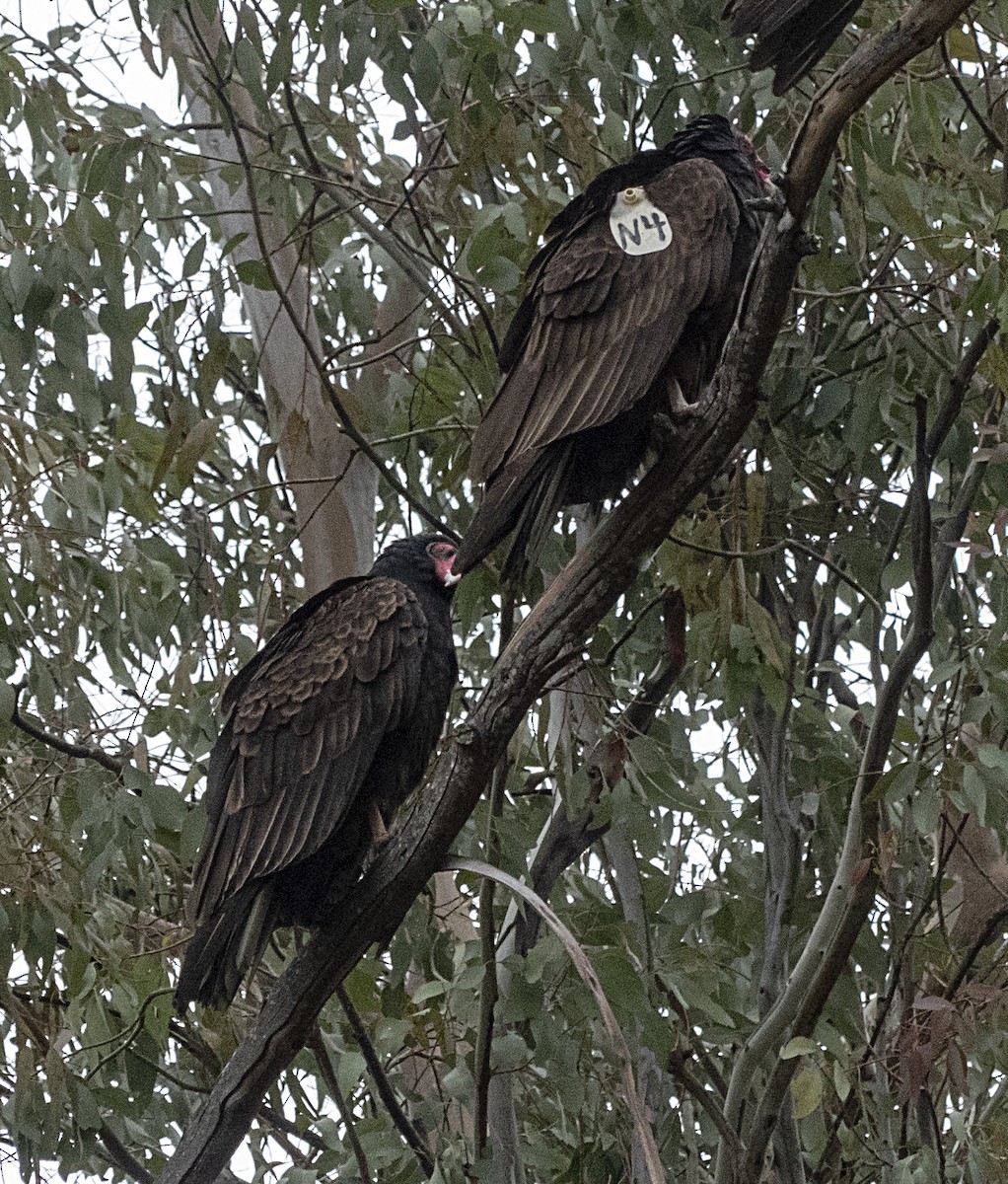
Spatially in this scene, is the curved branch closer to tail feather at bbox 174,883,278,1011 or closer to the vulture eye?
tail feather at bbox 174,883,278,1011

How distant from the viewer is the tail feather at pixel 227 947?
9.29 ft

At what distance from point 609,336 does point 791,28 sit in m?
0.58

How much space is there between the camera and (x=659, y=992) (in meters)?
3.52

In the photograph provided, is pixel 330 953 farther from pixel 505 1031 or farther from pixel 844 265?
pixel 844 265

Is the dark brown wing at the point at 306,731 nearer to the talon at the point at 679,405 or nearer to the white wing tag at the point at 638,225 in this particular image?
the talon at the point at 679,405

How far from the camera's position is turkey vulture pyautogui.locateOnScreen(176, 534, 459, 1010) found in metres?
2.92

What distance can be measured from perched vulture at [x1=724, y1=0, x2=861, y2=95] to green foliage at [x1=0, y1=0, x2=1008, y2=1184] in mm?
462

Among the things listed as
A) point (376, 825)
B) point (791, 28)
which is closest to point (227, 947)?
point (376, 825)

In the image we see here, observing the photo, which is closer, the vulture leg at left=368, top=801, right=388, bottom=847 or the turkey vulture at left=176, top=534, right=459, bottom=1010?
the turkey vulture at left=176, top=534, right=459, bottom=1010

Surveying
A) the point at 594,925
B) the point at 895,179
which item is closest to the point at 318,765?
the point at 594,925

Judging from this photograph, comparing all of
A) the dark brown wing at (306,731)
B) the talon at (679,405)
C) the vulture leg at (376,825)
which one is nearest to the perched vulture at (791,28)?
the talon at (679,405)

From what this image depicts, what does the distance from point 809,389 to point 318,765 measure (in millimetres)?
1641

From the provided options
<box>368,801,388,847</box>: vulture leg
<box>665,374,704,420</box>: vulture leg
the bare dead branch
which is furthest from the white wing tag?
the bare dead branch

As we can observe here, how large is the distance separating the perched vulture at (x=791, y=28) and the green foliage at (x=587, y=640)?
A: 0.46m
